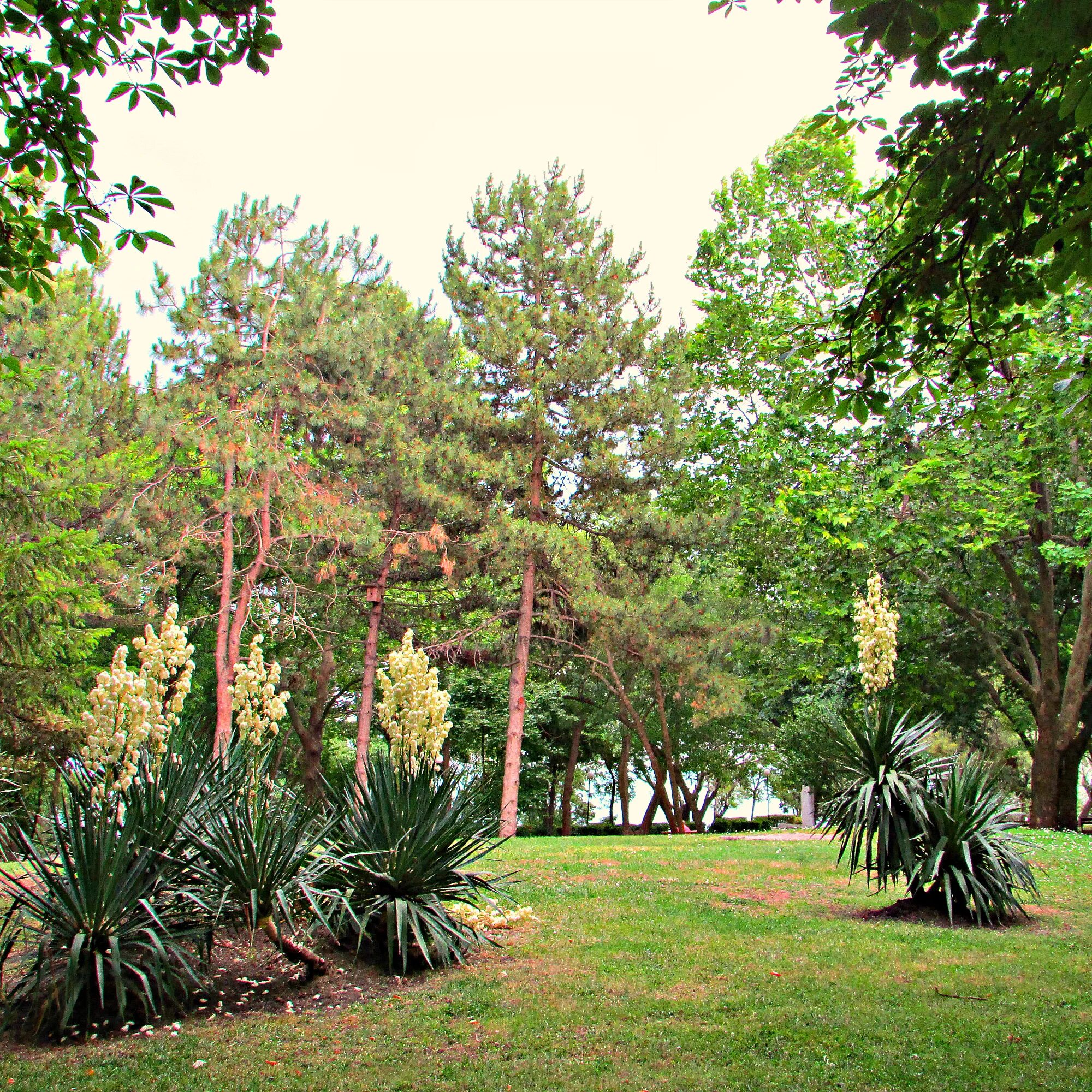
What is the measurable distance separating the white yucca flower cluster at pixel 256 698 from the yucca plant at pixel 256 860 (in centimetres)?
47

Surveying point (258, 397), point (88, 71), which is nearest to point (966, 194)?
point (88, 71)

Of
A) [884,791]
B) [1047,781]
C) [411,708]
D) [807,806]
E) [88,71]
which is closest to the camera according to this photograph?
[88,71]

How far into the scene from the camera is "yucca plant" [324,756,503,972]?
5.91 meters

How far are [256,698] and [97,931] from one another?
192 centimetres

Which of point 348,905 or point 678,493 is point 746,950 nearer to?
point 348,905

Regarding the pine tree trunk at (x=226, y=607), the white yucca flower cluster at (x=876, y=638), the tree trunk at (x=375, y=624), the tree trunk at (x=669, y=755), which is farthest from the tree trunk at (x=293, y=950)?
the tree trunk at (x=669, y=755)

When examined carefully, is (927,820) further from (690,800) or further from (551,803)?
(551,803)

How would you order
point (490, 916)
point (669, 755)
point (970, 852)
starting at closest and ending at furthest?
point (490, 916)
point (970, 852)
point (669, 755)

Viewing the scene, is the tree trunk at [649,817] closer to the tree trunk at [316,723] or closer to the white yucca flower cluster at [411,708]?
the tree trunk at [316,723]

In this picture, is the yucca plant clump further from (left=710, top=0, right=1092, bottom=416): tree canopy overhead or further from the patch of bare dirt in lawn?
(left=710, top=0, right=1092, bottom=416): tree canopy overhead

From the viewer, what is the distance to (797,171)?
1933 cm

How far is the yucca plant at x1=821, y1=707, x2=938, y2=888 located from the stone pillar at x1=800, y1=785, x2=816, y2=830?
828 inches

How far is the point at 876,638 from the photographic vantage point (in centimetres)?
920

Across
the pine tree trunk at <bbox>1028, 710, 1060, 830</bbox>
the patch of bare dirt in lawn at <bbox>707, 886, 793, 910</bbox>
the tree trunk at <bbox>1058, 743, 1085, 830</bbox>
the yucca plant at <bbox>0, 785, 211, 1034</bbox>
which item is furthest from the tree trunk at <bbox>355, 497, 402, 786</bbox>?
the tree trunk at <bbox>1058, 743, 1085, 830</bbox>
